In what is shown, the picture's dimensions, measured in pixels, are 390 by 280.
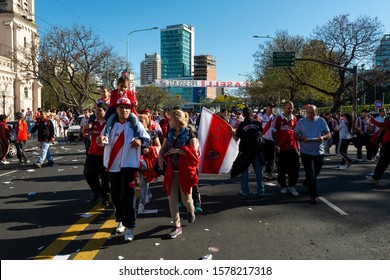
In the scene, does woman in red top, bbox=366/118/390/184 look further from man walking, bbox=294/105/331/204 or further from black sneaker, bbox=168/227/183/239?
black sneaker, bbox=168/227/183/239

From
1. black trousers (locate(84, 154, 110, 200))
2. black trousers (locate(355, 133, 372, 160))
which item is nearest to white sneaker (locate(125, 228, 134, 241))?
black trousers (locate(84, 154, 110, 200))

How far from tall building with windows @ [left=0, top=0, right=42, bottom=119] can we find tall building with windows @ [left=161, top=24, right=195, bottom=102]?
98.9 meters

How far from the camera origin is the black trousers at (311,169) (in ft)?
23.4

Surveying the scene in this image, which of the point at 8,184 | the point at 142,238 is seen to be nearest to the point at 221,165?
the point at 142,238

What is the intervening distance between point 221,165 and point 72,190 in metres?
3.52

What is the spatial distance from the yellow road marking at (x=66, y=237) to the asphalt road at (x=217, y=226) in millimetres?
13

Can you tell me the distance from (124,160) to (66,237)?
54.1 inches

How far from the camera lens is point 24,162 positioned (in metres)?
14.0

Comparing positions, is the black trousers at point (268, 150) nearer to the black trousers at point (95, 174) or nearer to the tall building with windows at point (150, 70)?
the black trousers at point (95, 174)

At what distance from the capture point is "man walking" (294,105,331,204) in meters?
7.22

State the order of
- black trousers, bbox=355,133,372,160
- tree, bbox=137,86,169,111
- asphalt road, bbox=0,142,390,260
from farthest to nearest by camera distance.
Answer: tree, bbox=137,86,169,111 → black trousers, bbox=355,133,372,160 → asphalt road, bbox=0,142,390,260

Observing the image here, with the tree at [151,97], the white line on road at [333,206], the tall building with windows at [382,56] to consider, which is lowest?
the white line on road at [333,206]

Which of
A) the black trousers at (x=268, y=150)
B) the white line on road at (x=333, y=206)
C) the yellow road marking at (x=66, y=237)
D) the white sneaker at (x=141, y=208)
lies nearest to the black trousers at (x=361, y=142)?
the black trousers at (x=268, y=150)

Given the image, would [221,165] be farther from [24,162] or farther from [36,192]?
[24,162]
